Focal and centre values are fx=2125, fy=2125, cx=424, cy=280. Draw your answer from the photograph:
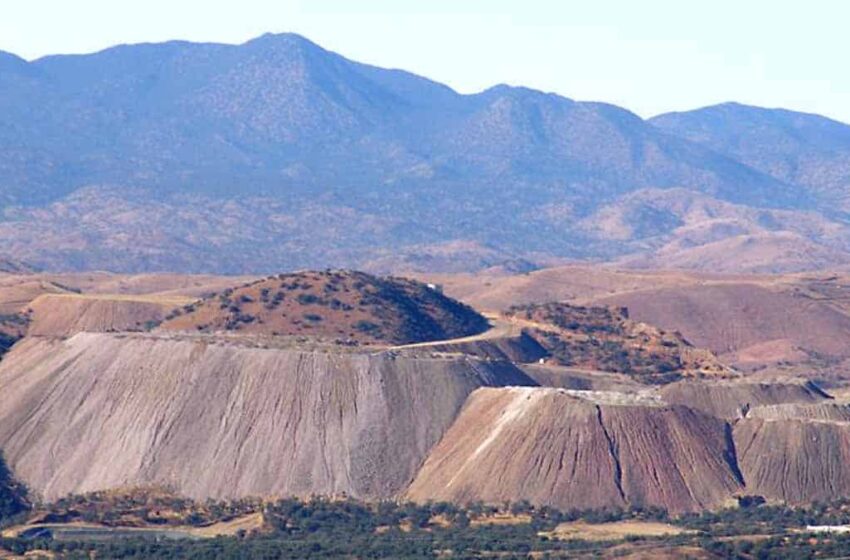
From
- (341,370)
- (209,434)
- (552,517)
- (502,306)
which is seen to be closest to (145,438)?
(209,434)

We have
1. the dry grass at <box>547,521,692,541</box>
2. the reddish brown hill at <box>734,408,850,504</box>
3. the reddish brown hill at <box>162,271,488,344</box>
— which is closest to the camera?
the dry grass at <box>547,521,692,541</box>

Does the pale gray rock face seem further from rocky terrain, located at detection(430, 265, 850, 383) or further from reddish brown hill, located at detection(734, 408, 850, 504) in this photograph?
rocky terrain, located at detection(430, 265, 850, 383)

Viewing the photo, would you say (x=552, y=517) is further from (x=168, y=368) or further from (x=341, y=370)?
(x=168, y=368)

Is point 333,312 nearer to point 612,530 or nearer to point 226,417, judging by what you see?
point 226,417

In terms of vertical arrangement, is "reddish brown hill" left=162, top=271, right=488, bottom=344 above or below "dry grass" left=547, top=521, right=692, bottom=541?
above

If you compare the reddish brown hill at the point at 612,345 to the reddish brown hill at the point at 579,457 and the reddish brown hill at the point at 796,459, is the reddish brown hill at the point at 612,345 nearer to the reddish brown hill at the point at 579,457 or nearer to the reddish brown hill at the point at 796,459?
the reddish brown hill at the point at 796,459

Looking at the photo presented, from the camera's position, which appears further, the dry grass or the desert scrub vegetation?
the dry grass

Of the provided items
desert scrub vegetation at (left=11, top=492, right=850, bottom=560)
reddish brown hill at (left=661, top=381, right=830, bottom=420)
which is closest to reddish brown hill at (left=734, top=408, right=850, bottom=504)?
desert scrub vegetation at (left=11, top=492, right=850, bottom=560)
